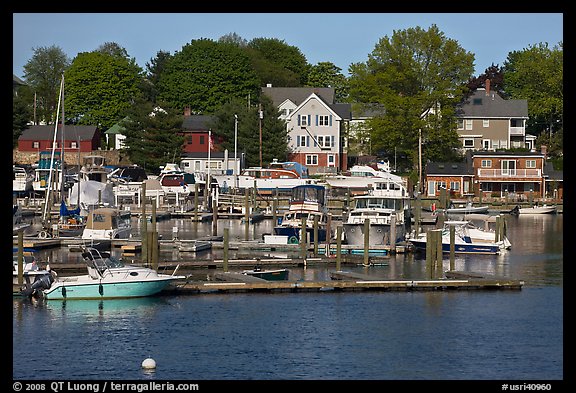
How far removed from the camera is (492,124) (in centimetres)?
12294

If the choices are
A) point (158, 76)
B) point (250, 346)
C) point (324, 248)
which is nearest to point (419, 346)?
point (250, 346)

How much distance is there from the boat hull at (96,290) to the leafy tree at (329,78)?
11564 centimetres

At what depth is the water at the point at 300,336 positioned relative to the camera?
117 ft

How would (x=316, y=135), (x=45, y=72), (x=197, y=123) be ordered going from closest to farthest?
(x=316, y=135) < (x=197, y=123) < (x=45, y=72)

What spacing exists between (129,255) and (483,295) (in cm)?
2037

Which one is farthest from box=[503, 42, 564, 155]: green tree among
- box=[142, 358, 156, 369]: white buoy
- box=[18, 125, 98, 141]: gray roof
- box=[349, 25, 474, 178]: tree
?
box=[142, 358, 156, 369]: white buoy

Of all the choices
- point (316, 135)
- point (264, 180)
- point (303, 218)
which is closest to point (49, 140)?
point (316, 135)

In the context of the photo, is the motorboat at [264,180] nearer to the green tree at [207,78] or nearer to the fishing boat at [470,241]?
the fishing boat at [470,241]

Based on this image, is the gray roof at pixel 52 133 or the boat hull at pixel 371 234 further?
the gray roof at pixel 52 133

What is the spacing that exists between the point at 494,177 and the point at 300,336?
65.9m

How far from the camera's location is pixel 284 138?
111 metres

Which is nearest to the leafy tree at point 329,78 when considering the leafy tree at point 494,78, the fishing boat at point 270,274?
the leafy tree at point 494,78

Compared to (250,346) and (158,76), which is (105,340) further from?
(158,76)

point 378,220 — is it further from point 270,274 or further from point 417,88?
point 417,88
